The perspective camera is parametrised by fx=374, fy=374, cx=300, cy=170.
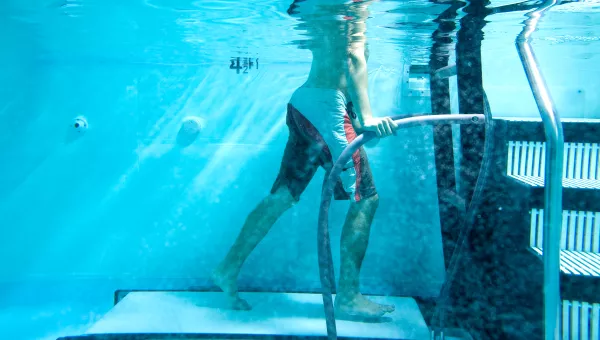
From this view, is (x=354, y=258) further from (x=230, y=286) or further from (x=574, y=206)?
(x=574, y=206)

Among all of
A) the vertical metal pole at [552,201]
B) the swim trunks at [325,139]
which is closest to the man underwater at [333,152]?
the swim trunks at [325,139]

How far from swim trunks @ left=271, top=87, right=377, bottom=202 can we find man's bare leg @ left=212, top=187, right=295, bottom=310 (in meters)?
0.13

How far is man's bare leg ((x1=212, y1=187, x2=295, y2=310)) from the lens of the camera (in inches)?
122

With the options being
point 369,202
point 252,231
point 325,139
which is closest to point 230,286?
point 252,231

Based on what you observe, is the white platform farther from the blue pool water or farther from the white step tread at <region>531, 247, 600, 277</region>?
the white step tread at <region>531, 247, 600, 277</region>

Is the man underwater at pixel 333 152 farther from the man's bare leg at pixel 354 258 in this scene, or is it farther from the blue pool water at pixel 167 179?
the blue pool water at pixel 167 179

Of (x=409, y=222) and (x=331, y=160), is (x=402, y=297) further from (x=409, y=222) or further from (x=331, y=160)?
(x=331, y=160)

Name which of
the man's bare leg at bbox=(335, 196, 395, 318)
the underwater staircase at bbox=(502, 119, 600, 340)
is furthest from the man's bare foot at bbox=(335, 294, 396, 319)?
the underwater staircase at bbox=(502, 119, 600, 340)

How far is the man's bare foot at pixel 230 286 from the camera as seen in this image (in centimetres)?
317

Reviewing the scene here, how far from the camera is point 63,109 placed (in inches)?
165

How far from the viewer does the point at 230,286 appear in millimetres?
3176

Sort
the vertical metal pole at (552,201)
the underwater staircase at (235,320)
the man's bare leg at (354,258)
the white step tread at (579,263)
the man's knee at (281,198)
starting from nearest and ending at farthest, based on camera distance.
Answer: the vertical metal pole at (552,201)
the white step tread at (579,263)
the underwater staircase at (235,320)
the man's bare leg at (354,258)
the man's knee at (281,198)

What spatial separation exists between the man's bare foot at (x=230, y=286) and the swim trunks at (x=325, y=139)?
0.91 meters

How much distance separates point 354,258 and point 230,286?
1081mm
